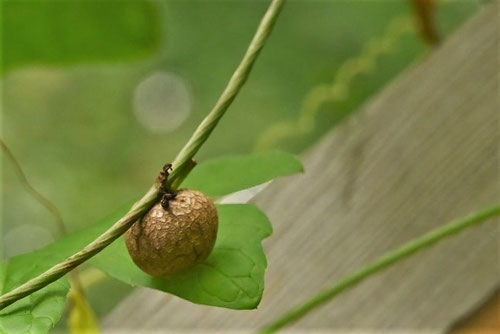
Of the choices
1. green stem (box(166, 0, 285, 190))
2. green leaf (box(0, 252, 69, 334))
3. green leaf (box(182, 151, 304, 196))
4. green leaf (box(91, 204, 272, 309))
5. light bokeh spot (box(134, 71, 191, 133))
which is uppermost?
green stem (box(166, 0, 285, 190))

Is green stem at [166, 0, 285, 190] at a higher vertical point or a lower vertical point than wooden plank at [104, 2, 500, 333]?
higher

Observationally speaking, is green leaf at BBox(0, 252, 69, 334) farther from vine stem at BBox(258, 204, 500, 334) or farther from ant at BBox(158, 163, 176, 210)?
vine stem at BBox(258, 204, 500, 334)

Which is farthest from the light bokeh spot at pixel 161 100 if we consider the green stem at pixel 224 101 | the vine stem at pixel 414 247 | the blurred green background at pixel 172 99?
the green stem at pixel 224 101

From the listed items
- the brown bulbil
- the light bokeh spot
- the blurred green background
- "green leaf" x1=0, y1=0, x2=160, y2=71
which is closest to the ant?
the brown bulbil

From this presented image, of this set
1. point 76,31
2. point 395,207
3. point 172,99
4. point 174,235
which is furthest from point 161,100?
point 174,235

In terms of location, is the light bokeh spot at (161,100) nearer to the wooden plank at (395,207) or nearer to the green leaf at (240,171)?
the wooden plank at (395,207)

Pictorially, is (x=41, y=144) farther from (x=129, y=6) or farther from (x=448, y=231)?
(x=448, y=231)

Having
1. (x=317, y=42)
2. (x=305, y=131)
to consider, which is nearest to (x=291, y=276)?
(x=305, y=131)

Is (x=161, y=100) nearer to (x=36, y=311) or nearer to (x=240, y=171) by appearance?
(x=240, y=171)

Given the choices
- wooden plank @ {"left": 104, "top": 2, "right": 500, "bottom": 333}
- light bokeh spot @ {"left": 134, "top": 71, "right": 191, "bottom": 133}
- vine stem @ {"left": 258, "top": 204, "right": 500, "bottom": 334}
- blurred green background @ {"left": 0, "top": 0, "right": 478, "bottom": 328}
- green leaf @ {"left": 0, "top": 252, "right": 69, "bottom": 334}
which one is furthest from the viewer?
light bokeh spot @ {"left": 134, "top": 71, "right": 191, "bottom": 133}
